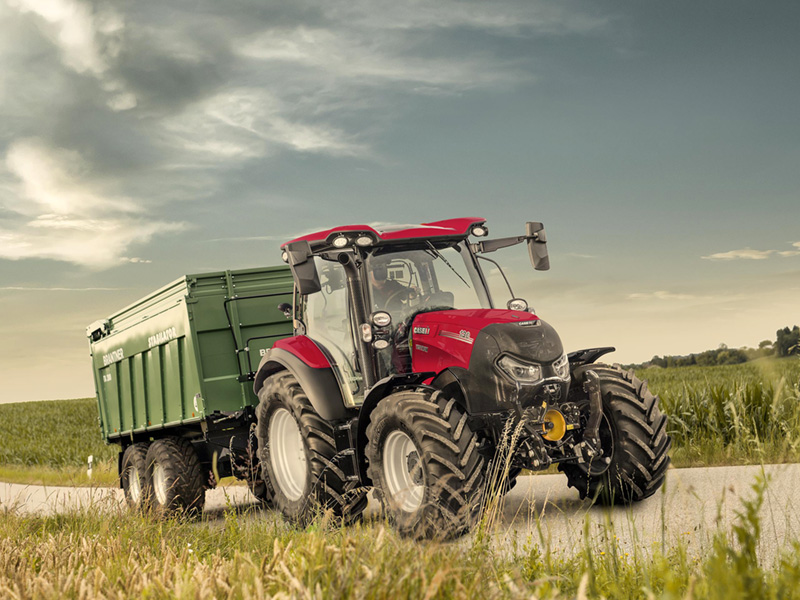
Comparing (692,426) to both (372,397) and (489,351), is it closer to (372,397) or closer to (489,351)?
(489,351)

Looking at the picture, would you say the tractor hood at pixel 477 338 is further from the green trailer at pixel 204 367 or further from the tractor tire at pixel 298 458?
→ the green trailer at pixel 204 367

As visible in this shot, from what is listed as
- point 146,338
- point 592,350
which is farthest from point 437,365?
point 146,338

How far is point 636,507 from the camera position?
7043 mm

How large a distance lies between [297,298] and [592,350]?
10.1ft

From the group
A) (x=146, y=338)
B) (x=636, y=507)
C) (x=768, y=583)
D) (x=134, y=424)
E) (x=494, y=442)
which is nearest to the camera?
(x=768, y=583)

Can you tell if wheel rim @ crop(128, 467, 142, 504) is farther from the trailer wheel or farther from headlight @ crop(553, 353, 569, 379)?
headlight @ crop(553, 353, 569, 379)

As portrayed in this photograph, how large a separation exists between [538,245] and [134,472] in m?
7.21

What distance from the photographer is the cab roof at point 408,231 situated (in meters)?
7.16

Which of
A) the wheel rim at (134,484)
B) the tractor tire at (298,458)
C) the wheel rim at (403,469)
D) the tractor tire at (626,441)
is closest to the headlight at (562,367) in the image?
the tractor tire at (626,441)

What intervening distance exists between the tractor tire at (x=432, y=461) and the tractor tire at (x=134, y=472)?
553cm

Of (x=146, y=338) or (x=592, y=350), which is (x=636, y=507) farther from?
(x=146, y=338)

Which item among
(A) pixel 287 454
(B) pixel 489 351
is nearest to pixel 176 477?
(A) pixel 287 454

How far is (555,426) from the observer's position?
6555mm

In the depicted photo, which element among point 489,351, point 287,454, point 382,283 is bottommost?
point 287,454
